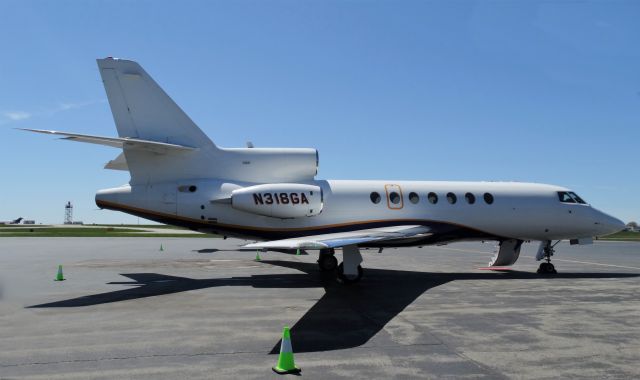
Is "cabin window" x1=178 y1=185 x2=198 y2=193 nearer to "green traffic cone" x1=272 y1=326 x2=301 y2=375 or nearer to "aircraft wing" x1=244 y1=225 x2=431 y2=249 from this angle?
"aircraft wing" x1=244 y1=225 x2=431 y2=249

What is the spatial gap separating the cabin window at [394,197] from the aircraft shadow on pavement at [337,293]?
8.16 feet

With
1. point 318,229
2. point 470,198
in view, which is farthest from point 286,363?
point 470,198

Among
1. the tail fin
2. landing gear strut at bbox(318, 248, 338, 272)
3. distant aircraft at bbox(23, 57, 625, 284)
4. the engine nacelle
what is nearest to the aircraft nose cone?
distant aircraft at bbox(23, 57, 625, 284)

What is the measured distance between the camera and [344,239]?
1109cm

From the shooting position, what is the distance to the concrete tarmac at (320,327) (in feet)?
17.7

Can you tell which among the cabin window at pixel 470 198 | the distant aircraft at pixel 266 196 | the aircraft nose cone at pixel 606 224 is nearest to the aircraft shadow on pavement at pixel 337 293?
the distant aircraft at pixel 266 196

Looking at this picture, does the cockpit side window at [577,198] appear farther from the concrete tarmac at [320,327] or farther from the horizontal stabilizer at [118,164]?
the horizontal stabilizer at [118,164]

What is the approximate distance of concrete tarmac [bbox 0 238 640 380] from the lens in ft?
17.7

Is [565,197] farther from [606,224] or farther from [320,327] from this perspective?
[320,327]

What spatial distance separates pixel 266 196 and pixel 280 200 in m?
0.44

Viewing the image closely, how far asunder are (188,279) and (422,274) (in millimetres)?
7771

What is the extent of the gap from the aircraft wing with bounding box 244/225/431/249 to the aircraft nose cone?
23.3 ft

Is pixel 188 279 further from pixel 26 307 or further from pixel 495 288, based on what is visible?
pixel 495 288

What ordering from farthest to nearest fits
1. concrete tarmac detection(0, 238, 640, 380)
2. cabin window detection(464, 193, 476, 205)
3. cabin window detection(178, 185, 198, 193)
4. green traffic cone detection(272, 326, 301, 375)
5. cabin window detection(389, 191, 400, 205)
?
cabin window detection(464, 193, 476, 205) → cabin window detection(389, 191, 400, 205) → cabin window detection(178, 185, 198, 193) → concrete tarmac detection(0, 238, 640, 380) → green traffic cone detection(272, 326, 301, 375)
